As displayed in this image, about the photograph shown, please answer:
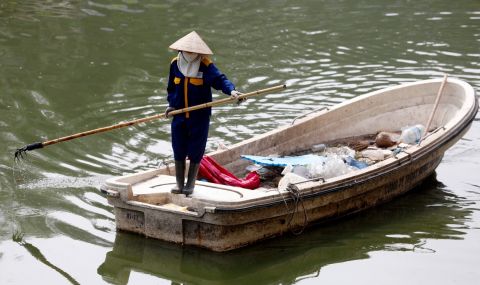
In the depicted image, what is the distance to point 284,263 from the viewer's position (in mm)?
8164

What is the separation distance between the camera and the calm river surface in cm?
812

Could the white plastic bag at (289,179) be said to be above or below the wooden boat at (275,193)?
above

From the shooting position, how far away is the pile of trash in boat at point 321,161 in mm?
8969

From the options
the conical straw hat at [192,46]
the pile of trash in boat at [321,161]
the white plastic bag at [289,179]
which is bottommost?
the pile of trash in boat at [321,161]

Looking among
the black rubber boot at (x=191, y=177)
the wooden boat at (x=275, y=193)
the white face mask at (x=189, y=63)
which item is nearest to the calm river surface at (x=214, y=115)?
the wooden boat at (x=275, y=193)

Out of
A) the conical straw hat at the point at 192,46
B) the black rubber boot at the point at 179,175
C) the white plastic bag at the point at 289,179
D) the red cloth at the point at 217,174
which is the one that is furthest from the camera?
the red cloth at the point at 217,174

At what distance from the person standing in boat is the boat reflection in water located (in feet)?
2.15

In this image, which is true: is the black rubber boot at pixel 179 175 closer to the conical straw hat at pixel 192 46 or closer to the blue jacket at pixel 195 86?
the blue jacket at pixel 195 86

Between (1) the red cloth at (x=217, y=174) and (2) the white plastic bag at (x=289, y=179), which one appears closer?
(2) the white plastic bag at (x=289, y=179)

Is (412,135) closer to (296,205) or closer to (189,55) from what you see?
(296,205)

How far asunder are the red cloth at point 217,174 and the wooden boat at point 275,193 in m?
0.21

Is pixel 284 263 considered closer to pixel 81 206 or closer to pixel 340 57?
pixel 81 206

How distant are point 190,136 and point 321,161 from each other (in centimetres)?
181

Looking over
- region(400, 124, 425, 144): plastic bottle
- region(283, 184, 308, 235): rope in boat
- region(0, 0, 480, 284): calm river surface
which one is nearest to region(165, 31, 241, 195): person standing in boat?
region(0, 0, 480, 284): calm river surface
